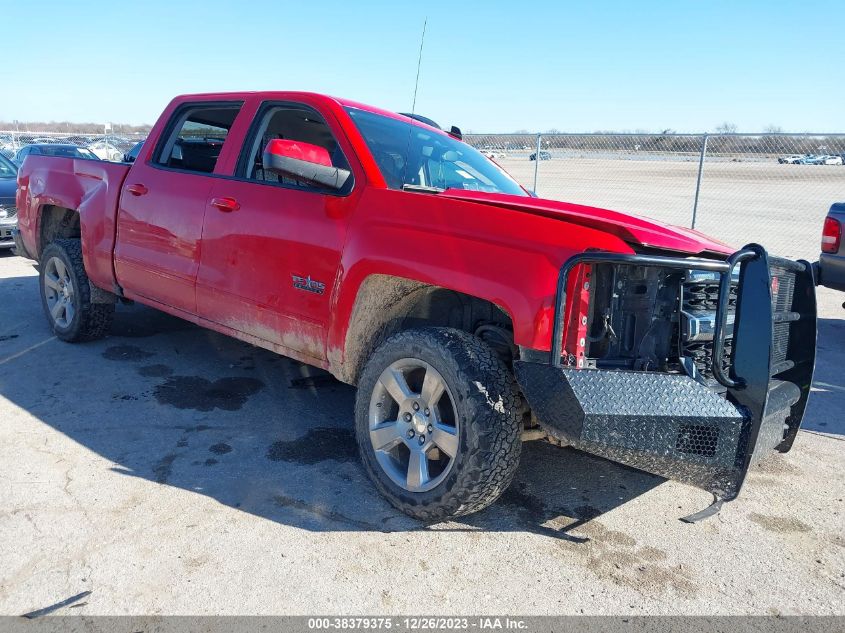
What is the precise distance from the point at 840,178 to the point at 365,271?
15889 mm

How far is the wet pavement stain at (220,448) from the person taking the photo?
3.73m

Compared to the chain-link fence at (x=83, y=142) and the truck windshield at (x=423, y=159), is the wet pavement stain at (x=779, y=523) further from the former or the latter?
the chain-link fence at (x=83, y=142)

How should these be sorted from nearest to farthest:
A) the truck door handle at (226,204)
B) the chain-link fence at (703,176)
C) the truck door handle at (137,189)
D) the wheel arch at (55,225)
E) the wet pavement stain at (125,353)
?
the truck door handle at (226,204)
the truck door handle at (137,189)
the wet pavement stain at (125,353)
the wheel arch at (55,225)
the chain-link fence at (703,176)

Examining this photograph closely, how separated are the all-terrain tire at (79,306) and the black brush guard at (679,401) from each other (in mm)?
3996

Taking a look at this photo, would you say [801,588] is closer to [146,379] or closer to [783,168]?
[146,379]

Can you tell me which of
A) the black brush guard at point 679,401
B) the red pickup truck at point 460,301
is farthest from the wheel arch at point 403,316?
the black brush guard at point 679,401

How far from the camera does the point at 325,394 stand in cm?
474

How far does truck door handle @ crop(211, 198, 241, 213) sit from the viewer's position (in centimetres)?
391

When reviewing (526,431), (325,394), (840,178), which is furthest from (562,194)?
(526,431)

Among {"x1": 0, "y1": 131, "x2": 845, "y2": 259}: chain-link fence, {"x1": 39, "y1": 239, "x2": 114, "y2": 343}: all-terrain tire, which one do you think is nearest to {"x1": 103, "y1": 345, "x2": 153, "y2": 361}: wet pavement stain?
{"x1": 39, "y1": 239, "x2": 114, "y2": 343}: all-terrain tire

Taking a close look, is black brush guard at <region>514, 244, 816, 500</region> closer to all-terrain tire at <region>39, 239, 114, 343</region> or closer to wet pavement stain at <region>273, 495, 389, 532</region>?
wet pavement stain at <region>273, 495, 389, 532</region>

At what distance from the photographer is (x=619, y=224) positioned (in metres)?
2.81

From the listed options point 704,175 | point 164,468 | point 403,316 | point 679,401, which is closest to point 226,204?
point 403,316

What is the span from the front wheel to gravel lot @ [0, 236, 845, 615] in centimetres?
19
